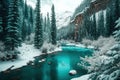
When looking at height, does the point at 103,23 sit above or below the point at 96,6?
below

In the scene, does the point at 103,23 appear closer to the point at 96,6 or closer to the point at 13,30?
the point at 96,6

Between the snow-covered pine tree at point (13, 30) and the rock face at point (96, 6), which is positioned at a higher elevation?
the rock face at point (96, 6)

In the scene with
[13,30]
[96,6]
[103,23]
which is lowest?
[13,30]

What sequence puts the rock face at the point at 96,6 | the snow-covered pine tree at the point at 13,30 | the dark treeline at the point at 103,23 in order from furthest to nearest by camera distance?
the rock face at the point at 96,6, the dark treeline at the point at 103,23, the snow-covered pine tree at the point at 13,30

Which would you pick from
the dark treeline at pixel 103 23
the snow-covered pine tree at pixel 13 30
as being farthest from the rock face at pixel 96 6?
the snow-covered pine tree at pixel 13 30

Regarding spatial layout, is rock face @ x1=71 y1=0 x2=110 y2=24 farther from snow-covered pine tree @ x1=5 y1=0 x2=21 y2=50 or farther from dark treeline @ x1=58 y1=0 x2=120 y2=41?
snow-covered pine tree @ x1=5 y1=0 x2=21 y2=50

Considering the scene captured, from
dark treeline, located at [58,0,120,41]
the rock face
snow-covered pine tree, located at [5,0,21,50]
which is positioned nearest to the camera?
snow-covered pine tree, located at [5,0,21,50]

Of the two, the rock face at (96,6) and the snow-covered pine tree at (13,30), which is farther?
the rock face at (96,6)

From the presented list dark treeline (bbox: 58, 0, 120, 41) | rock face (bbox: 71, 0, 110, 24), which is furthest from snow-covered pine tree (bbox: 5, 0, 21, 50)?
rock face (bbox: 71, 0, 110, 24)

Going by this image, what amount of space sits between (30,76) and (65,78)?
3.98m

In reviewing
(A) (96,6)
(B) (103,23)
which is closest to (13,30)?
(B) (103,23)

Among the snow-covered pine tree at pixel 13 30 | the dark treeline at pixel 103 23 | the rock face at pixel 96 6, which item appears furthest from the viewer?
the rock face at pixel 96 6

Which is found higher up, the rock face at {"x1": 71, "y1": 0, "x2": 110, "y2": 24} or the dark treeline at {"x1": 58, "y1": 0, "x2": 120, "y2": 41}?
the rock face at {"x1": 71, "y1": 0, "x2": 110, "y2": 24}

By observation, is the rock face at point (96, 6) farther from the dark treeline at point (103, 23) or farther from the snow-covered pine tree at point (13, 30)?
the snow-covered pine tree at point (13, 30)
